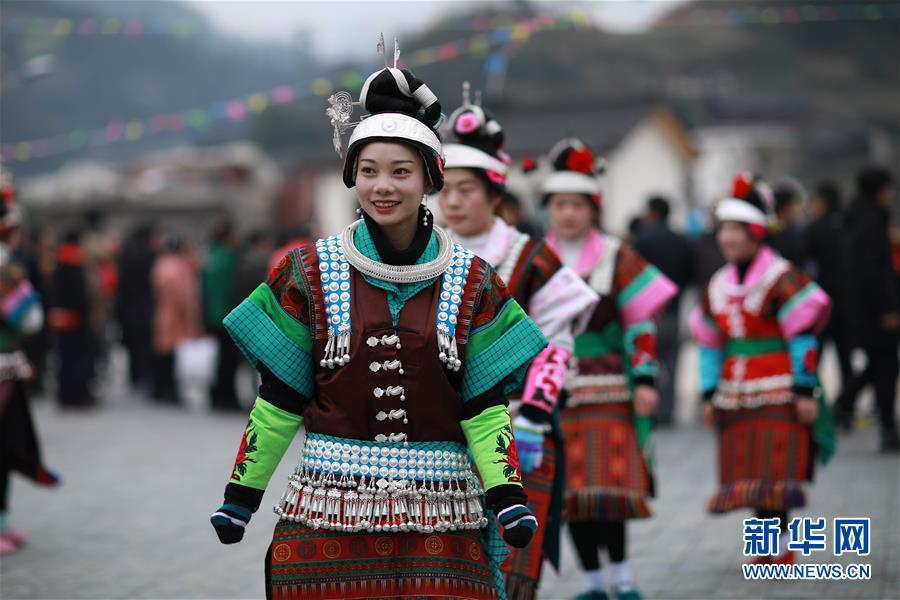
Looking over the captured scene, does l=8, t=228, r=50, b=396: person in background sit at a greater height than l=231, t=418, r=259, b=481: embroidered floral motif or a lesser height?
greater

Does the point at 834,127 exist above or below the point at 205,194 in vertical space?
above

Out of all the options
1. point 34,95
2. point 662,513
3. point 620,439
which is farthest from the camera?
point 34,95

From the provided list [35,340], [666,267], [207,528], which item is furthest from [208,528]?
[35,340]

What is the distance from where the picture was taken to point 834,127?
5647cm

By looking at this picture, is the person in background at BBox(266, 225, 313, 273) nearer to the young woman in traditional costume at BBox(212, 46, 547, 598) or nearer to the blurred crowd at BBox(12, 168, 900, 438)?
the blurred crowd at BBox(12, 168, 900, 438)

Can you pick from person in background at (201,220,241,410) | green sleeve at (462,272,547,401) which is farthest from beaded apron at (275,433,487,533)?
person in background at (201,220,241,410)

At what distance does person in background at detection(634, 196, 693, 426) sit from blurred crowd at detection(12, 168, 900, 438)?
0.01m

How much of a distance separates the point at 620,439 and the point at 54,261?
9.80 metres

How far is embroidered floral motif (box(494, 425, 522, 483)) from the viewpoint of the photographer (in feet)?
12.6

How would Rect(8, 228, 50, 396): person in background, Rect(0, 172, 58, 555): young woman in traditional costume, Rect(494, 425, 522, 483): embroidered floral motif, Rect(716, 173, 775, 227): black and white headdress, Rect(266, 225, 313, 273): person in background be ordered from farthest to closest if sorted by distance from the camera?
Rect(8, 228, 50, 396): person in background
Rect(266, 225, 313, 273): person in background
Rect(0, 172, 58, 555): young woman in traditional costume
Rect(716, 173, 775, 227): black and white headdress
Rect(494, 425, 522, 483): embroidered floral motif

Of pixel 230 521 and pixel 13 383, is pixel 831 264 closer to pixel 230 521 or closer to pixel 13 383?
pixel 13 383

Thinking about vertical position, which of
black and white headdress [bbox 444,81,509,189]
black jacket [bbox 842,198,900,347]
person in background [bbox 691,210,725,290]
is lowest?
black and white headdress [bbox 444,81,509,189]

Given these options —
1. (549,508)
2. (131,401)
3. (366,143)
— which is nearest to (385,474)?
(366,143)

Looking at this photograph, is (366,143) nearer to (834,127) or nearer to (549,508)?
(549,508)
